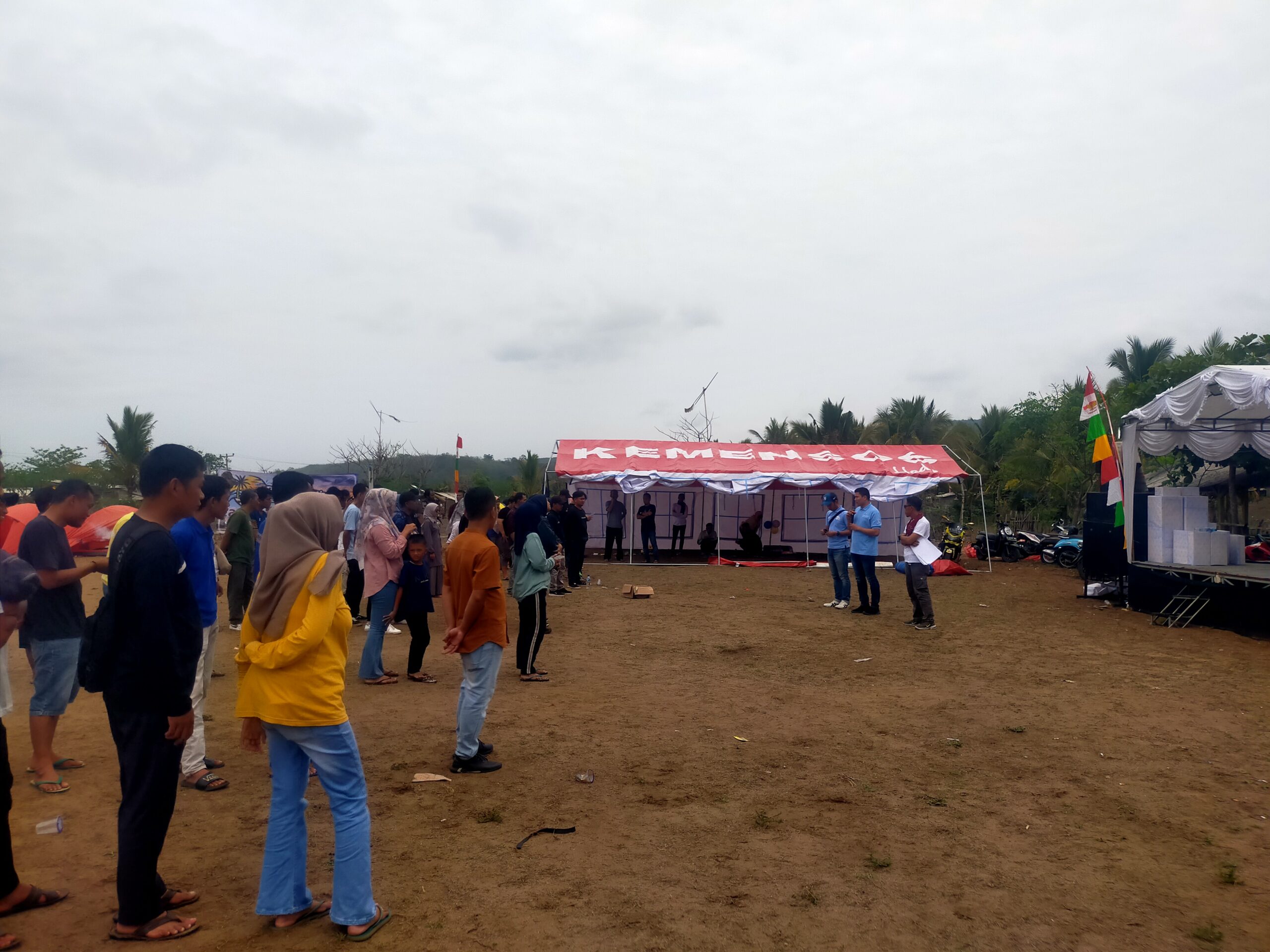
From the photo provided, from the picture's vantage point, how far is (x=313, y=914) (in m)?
3.15

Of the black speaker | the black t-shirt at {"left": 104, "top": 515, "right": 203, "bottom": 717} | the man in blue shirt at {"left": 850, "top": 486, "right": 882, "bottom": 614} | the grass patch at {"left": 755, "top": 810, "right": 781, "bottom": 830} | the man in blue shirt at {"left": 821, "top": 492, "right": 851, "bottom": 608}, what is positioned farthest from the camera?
the black speaker

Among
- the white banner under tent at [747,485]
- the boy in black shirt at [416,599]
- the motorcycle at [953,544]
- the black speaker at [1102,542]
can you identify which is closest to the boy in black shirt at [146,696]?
the boy in black shirt at [416,599]

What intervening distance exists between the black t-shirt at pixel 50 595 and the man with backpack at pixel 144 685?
1476mm

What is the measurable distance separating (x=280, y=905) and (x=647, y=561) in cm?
1669

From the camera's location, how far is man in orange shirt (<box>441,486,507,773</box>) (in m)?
4.70

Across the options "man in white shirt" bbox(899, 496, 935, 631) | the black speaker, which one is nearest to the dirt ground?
"man in white shirt" bbox(899, 496, 935, 631)

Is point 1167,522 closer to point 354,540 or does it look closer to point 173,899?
point 354,540

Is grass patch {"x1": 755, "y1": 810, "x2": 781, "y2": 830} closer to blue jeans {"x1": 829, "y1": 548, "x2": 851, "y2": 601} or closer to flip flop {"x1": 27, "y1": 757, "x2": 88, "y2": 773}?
flip flop {"x1": 27, "y1": 757, "x2": 88, "y2": 773}

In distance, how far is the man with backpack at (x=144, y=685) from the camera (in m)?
2.91

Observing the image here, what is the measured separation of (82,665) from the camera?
302 centimetres

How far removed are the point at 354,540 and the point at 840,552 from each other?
267 inches

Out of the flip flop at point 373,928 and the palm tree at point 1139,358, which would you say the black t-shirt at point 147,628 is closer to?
the flip flop at point 373,928

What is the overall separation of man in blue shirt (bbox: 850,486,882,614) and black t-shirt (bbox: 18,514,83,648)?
8.59 meters

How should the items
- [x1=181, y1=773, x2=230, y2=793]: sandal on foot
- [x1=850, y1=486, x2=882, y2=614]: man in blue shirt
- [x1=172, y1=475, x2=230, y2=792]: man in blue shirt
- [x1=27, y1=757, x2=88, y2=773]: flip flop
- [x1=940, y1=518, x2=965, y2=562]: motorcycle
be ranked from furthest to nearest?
[x1=940, y1=518, x2=965, y2=562]: motorcycle → [x1=850, y1=486, x2=882, y2=614]: man in blue shirt → [x1=27, y1=757, x2=88, y2=773]: flip flop → [x1=181, y1=773, x2=230, y2=793]: sandal on foot → [x1=172, y1=475, x2=230, y2=792]: man in blue shirt
